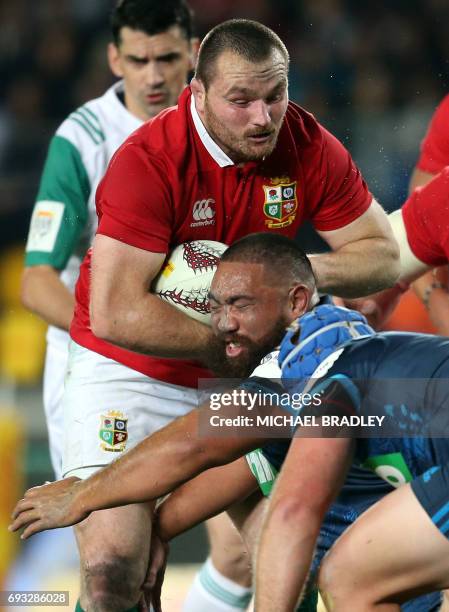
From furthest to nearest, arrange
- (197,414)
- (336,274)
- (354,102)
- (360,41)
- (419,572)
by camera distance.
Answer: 1. (360,41)
2. (354,102)
3. (336,274)
4. (197,414)
5. (419,572)

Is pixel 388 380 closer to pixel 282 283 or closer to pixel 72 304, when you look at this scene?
pixel 282 283

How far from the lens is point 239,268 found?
10.9 feet

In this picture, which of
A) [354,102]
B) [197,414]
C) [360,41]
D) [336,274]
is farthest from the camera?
[360,41]

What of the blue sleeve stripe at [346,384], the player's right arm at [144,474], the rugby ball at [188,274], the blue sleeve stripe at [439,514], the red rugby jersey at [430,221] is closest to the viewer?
the blue sleeve stripe at [439,514]

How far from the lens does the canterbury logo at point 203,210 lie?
3697mm

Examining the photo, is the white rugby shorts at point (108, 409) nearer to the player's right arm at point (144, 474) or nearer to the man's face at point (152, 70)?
the player's right arm at point (144, 474)

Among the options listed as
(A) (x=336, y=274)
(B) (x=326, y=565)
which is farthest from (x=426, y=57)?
(B) (x=326, y=565)

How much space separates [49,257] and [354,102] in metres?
3.67

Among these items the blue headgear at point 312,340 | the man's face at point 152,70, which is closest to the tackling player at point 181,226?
the blue headgear at point 312,340

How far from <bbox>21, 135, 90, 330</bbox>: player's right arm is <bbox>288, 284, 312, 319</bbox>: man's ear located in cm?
148

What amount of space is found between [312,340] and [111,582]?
1.01 meters

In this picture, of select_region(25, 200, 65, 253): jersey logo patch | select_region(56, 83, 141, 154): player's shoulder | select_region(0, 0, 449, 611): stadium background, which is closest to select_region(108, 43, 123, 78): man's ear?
select_region(56, 83, 141, 154): player's shoulder

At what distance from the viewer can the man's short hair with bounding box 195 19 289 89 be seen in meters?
3.58

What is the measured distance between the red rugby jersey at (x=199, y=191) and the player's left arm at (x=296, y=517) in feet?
3.11
